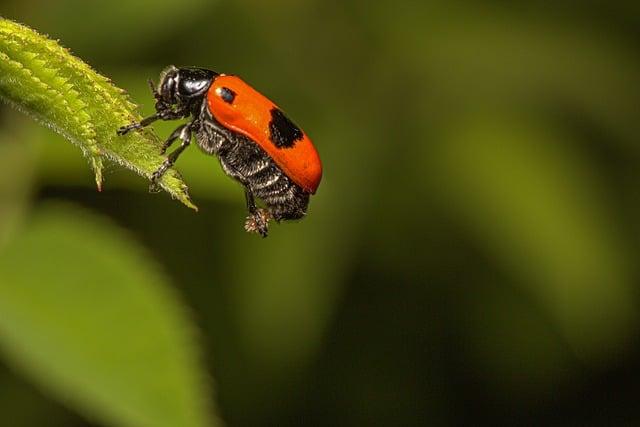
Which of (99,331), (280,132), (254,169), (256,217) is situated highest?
(280,132)

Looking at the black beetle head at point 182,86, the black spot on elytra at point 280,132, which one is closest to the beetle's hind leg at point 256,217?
the black spot on elytra at point 280,132

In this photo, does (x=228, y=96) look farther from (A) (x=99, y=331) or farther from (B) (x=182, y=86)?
(A) (x=99, y=331)

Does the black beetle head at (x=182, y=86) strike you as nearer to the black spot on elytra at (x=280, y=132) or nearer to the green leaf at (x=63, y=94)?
the black spot on elytra at (x=280, y=132)

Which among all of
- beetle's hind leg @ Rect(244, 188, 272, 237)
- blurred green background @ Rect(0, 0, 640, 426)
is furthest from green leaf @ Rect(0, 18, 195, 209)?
blurred green background @ Rect(0, 0, 640, 426)

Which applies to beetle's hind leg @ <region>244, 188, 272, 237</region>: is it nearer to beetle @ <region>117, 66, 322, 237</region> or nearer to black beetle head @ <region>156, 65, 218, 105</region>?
beetle @ <region>117, 66, 322, 237</region>

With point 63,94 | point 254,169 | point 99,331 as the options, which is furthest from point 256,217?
point 63,94
